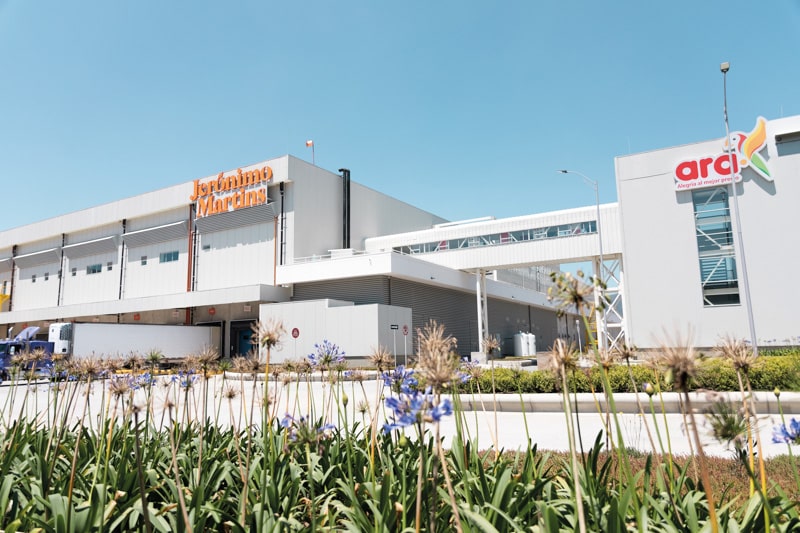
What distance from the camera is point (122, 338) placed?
93.0 ft

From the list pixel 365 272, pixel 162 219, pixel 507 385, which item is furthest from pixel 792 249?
pixel 162 219

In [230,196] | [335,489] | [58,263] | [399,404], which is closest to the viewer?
[399,404]

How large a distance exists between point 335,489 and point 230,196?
1346 inches

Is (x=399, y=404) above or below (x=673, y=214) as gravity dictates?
below

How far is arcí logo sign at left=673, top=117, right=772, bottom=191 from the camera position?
23031 millimetres

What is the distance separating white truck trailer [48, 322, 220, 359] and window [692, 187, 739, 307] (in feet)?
78.4

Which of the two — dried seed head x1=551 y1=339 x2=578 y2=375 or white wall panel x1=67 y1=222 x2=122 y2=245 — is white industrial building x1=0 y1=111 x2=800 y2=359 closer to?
white wall panel x1=67 y1=222 x2=122 y2=245

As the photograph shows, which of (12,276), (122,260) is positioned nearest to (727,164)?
(122,260)

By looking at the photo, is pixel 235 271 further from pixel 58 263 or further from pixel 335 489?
pixel 335 489

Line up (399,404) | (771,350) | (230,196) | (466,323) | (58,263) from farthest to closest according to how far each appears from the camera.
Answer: (58,263) → (466,323) → (230,196) → (771,350) → (399,404)

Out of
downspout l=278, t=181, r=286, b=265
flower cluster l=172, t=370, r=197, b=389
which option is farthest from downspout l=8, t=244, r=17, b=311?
flower cluster l=172, t=370, r=197, b=389

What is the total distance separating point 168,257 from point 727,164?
37.0 m

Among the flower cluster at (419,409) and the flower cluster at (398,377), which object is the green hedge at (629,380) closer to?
the flower cluster at (398,377)

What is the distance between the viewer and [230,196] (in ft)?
115
